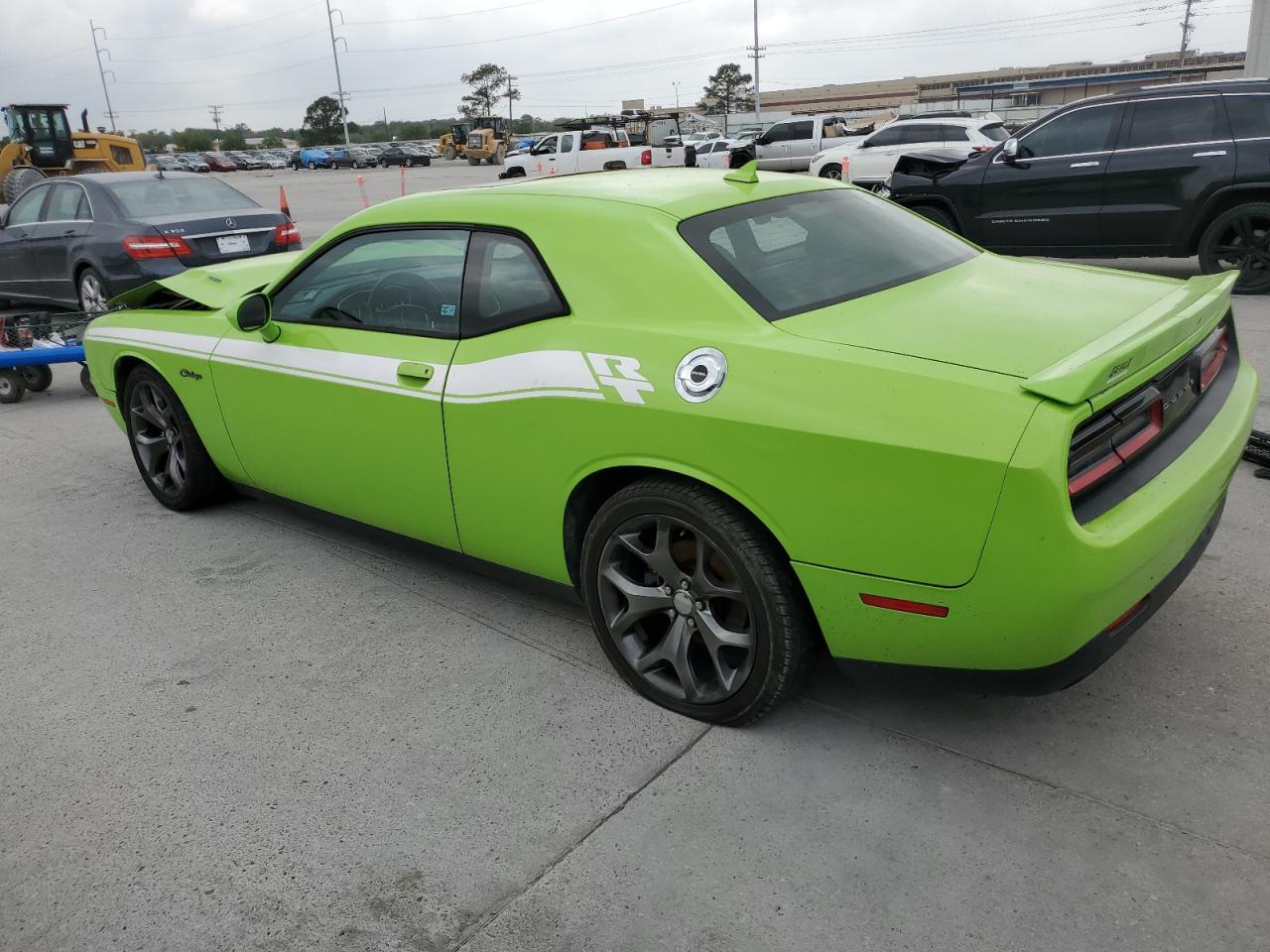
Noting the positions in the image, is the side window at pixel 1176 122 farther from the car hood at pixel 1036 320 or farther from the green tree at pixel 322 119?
the green tree at pixel 322 119

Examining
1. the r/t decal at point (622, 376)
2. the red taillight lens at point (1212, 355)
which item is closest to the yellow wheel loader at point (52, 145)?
the r/t decal at point (622, 376)

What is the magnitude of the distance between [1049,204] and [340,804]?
8.59m

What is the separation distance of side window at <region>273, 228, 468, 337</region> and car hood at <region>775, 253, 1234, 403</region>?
4.19 ft

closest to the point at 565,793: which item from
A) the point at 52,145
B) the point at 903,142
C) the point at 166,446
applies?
the point at 166,446

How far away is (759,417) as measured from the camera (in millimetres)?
2498

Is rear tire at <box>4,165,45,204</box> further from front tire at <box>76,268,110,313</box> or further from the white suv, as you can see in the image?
the white suv

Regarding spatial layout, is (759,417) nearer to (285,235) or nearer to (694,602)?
(694,602)

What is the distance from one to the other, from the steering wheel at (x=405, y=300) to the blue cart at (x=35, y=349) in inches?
176

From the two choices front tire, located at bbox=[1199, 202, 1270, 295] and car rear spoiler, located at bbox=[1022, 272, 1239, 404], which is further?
front tire, located at bbox=[1199, 202, 1270, 295]

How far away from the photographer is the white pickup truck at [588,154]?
2855cm

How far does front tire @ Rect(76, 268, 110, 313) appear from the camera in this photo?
30.0 ft

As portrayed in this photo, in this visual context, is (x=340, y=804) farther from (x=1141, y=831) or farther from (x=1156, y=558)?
(x=1156, y=558)

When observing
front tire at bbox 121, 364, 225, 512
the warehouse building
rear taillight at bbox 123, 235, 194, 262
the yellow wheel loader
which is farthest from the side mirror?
the warehouse building

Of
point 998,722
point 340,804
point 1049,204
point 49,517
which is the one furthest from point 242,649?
point 1049,204
